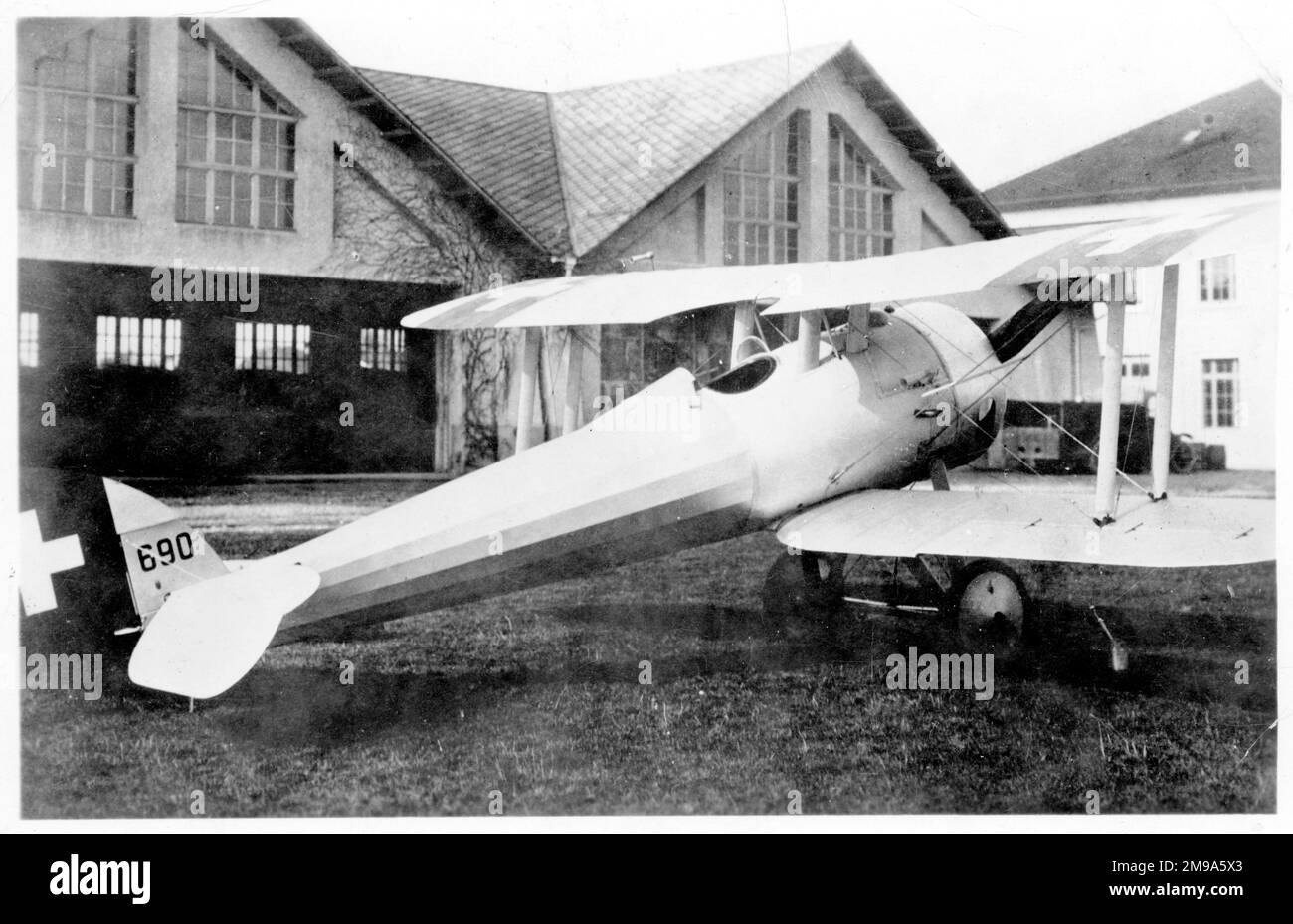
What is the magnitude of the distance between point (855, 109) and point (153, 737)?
8.37 meters

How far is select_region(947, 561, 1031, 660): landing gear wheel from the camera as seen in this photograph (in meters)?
4.87

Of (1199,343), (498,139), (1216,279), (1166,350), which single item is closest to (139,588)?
(1166,350)

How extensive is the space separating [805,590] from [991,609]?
1.29 m

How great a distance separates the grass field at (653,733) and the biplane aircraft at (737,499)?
445mm

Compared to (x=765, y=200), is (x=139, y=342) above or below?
below

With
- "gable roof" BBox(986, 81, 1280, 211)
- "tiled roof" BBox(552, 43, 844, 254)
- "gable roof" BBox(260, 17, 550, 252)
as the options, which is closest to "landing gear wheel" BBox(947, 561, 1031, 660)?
"gable roof" BBox(986, 81, 1280, 211)

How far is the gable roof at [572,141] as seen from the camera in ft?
28.1

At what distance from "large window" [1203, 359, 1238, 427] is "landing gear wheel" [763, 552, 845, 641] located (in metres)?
14.2

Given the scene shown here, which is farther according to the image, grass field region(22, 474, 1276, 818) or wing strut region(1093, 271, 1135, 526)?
wing strut region(1093, 271, 1135, 526)

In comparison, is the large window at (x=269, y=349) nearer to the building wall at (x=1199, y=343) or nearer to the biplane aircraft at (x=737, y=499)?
the biplane aircraft at (x=737, y=499)

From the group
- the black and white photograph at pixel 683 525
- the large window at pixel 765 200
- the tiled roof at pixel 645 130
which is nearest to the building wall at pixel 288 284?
the black and white photograph at pixel 683 525

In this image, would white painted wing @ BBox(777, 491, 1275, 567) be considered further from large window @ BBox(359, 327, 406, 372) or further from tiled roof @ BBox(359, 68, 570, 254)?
large window @ BBox(359, 327, 406, 372)

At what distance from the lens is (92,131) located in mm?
7660

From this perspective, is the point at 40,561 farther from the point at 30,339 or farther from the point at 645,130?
the point at 645,130
